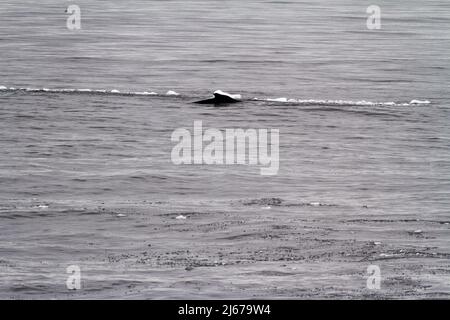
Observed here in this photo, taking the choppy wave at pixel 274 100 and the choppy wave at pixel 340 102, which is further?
the choppy wave at pixel 274 100

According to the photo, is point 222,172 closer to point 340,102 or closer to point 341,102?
point 340,102

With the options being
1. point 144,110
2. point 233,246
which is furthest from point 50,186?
point 144,110

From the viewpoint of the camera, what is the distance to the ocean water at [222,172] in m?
28.0

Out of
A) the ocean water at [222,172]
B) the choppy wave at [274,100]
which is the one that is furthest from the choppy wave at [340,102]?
the ocean water at [222,172]

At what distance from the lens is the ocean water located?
Result: 28.0 meters

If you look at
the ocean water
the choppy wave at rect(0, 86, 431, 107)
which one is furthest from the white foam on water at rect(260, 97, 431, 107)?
the ocean water

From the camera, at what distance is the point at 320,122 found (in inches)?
2202

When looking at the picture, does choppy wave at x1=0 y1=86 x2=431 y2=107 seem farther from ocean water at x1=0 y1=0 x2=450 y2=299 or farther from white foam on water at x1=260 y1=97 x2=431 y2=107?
ocean water at x1=0 y1=0 x2=450 y2=299

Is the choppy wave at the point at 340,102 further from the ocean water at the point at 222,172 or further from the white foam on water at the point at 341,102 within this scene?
the ocean water at the point at 222,172

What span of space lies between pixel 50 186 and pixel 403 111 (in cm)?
2552

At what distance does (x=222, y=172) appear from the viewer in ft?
144

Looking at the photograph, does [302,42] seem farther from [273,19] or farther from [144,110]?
[144,110]

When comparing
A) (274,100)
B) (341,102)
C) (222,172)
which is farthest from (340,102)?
(222,172)

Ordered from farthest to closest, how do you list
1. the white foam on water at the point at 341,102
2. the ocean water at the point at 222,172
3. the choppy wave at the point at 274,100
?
the choppy wave at the point at 274,100, the white foam on water at the point at 341,102, the ocean water at the point at 222,172
